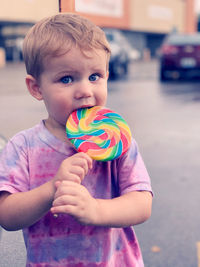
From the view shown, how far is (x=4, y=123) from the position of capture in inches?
256

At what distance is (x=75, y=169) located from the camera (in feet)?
3.98

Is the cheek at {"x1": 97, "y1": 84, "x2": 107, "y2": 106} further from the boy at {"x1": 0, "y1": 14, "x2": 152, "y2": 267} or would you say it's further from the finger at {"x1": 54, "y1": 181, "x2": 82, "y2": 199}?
the finger at {"x1": 54, "y1": 181, "x2": 82, "y2": 199}

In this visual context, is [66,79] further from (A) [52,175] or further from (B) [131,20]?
(B) [131,20]

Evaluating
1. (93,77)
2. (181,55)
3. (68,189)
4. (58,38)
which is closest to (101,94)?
(93,77)

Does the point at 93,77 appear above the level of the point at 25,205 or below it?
above

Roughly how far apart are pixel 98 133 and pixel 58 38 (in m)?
0.33

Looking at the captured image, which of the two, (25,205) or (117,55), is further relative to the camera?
(117,55)

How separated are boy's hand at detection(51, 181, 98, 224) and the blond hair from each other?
0.41 metres

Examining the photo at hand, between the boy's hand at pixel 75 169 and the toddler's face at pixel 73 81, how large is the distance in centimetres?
21

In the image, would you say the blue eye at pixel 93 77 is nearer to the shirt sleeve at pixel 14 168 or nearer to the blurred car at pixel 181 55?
the shirt sleeve at pixel 14 168

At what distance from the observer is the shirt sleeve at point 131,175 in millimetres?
1373

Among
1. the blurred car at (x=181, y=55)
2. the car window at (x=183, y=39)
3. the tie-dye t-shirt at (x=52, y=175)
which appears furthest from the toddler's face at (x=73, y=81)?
the car window at (x=183, y=39)

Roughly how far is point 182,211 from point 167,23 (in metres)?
54.1

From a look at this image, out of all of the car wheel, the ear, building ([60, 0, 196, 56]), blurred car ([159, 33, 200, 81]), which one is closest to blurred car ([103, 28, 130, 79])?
the car wheel
